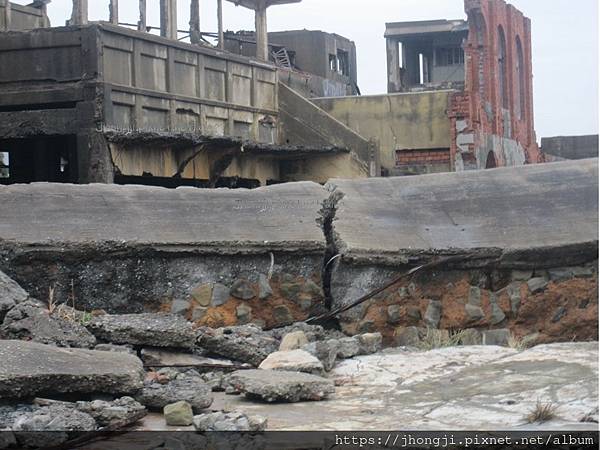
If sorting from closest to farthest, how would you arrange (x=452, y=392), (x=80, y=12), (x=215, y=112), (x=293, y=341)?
(x=452, y=392) < (x=293, y=341) < (x=80, y=12) < (x=215, y=112)

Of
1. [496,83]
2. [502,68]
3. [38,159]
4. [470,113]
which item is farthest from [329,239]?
[502,68]

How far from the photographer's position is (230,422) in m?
4.95

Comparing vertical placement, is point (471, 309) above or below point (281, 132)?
below

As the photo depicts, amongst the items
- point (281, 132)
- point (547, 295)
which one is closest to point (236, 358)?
point (547, 295)

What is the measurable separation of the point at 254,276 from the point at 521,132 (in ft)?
77.3

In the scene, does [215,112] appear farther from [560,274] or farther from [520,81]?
[560,274]

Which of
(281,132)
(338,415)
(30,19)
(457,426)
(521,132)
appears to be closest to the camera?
(457,426)

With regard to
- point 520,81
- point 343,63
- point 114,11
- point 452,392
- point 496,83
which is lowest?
point 452,392

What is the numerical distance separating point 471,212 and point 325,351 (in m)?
2.30

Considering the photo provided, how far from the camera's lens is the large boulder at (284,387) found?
5.79 m

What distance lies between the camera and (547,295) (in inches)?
306

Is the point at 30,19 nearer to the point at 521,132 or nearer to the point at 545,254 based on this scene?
the point at 521,132

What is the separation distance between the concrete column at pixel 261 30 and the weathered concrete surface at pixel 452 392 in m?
19.9

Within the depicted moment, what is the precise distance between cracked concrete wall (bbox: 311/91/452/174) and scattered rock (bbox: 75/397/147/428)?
19.4 m
